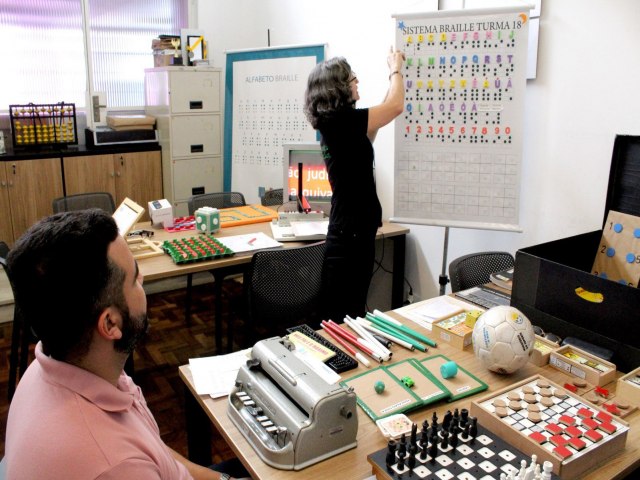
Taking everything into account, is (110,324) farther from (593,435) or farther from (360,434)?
(593,435)

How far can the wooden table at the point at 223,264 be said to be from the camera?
8.89ft

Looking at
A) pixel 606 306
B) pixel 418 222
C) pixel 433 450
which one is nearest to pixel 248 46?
pixel 418 222

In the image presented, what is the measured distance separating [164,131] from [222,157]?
0.53 meters

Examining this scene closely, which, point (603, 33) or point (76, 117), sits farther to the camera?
point (76, 117)

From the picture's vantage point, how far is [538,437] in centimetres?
133

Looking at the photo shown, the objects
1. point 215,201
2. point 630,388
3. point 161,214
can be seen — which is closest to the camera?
point 630,388

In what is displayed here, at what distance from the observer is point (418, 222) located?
10.4 feet

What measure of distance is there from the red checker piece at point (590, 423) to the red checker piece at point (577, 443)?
7 cm

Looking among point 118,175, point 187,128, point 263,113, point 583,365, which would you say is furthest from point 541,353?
point 118,175

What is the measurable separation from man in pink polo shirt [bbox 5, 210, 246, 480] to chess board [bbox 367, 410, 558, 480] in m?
0.49

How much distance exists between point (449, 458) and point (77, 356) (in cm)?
82

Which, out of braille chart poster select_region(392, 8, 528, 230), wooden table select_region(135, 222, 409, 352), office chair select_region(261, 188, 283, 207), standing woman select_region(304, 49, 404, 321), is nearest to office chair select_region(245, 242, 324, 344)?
standing woman select_region(304, 49, 404, 321)

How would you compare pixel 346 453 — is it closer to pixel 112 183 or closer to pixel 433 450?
pixel 433 450

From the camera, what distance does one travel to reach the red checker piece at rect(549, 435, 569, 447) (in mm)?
1317
